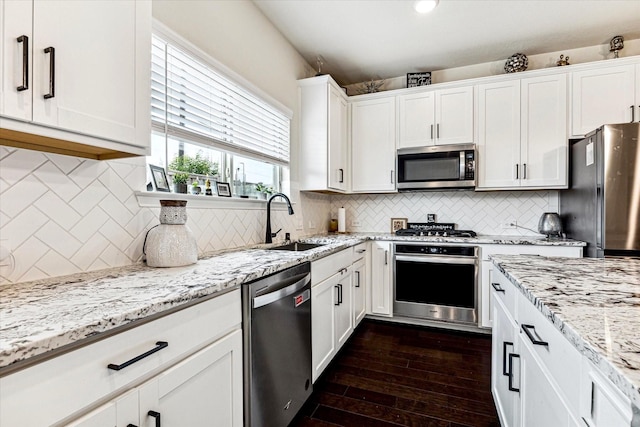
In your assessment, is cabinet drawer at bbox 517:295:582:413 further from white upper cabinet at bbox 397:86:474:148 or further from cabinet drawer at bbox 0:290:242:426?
white upper cabinet at bbox 397:86:474:148

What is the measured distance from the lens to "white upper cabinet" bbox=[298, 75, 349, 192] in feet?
10.3

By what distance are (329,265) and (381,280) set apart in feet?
4.03

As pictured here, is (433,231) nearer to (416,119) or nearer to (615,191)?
(416,119)

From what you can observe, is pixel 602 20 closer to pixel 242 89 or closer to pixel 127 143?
pixel 242 89

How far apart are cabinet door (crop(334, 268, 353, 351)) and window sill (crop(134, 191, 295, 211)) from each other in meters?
0.84

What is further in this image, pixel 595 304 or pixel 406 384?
pixel 406 384

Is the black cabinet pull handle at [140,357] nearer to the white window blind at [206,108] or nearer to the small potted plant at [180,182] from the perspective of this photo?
the small potted plant at [180,182]

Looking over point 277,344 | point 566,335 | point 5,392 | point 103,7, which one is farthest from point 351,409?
point 103,7

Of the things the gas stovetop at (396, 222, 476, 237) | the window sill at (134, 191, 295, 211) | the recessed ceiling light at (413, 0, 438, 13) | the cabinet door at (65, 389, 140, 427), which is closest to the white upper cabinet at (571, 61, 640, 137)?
the gas stovetop at (396, 222, 476, 237)

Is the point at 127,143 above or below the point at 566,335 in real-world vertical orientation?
above

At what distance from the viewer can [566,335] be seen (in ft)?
2.43

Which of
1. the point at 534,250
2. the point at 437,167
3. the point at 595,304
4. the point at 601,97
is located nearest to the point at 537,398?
the point at 595,304

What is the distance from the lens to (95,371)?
75 centimetres

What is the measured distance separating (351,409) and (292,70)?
2.87 meters
